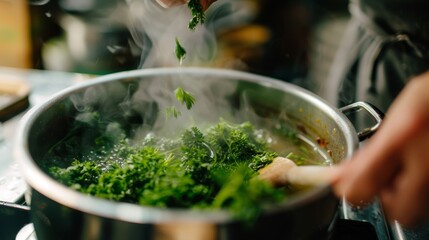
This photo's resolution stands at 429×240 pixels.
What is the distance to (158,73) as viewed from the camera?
6.38 ft

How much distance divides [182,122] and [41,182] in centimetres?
105

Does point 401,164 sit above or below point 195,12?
below

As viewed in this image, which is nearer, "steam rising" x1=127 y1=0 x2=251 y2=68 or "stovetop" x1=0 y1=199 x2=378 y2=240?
"stovetop" x1=0 y1=199 x2=378 y2=240

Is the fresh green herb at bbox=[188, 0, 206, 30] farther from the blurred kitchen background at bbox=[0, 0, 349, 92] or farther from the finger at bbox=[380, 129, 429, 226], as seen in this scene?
the blurred kitchen background at bbox=[0, 0, 349, 92]

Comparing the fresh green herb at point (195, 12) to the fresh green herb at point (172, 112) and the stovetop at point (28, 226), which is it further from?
the stovetop at point (28, 226)

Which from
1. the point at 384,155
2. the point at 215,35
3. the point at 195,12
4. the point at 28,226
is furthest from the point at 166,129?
the point at 215,35

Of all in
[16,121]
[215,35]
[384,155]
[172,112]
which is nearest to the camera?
[384,155]

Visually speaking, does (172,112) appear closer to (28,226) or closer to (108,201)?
(28,226)

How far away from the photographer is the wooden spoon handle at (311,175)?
116cm

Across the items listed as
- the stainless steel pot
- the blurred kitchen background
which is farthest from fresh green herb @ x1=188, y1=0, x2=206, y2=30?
the blurred kitchen background

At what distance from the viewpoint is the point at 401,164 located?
3.49 feet

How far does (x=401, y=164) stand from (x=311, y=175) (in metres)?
0.31

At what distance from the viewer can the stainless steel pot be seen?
0.99 m

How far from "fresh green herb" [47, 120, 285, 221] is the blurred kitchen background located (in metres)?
2.61
